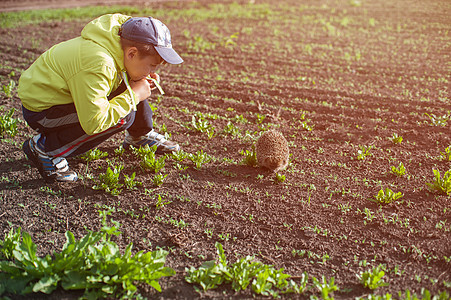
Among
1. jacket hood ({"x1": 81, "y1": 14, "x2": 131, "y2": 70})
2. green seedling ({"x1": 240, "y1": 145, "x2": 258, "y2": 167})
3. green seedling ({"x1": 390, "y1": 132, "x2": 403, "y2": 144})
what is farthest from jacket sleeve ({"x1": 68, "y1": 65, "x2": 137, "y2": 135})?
green seedling ({"x1": 390, "y1": 132, "x2": 403, "y2": 144})

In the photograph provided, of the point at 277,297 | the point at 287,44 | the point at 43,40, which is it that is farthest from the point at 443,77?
the point at 43,40

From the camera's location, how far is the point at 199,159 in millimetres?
4500

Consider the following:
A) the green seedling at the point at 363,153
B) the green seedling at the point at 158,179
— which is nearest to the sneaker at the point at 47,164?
the green seedling at the point at 158,179

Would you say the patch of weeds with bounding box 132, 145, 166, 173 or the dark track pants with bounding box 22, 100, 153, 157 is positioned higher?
the dark track pants with bounding box 22, 100, 153, 157

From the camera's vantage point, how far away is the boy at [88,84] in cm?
349

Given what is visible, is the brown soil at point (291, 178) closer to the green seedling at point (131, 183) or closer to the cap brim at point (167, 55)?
the green seedling at point (131, 183)

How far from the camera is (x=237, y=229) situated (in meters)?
3.62

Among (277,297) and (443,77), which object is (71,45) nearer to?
(277,297)

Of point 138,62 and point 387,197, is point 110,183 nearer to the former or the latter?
point 138,62

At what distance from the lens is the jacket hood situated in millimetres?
3555

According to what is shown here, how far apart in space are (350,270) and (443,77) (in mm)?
5168

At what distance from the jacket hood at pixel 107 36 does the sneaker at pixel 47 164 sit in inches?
49.2

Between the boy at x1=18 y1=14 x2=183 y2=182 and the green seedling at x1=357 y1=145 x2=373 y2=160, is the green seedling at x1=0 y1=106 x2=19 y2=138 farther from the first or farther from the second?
the green seedling at x1=357 y1=145 x2=373 y2=160

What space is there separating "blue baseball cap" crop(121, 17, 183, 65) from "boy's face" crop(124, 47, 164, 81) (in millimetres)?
99
